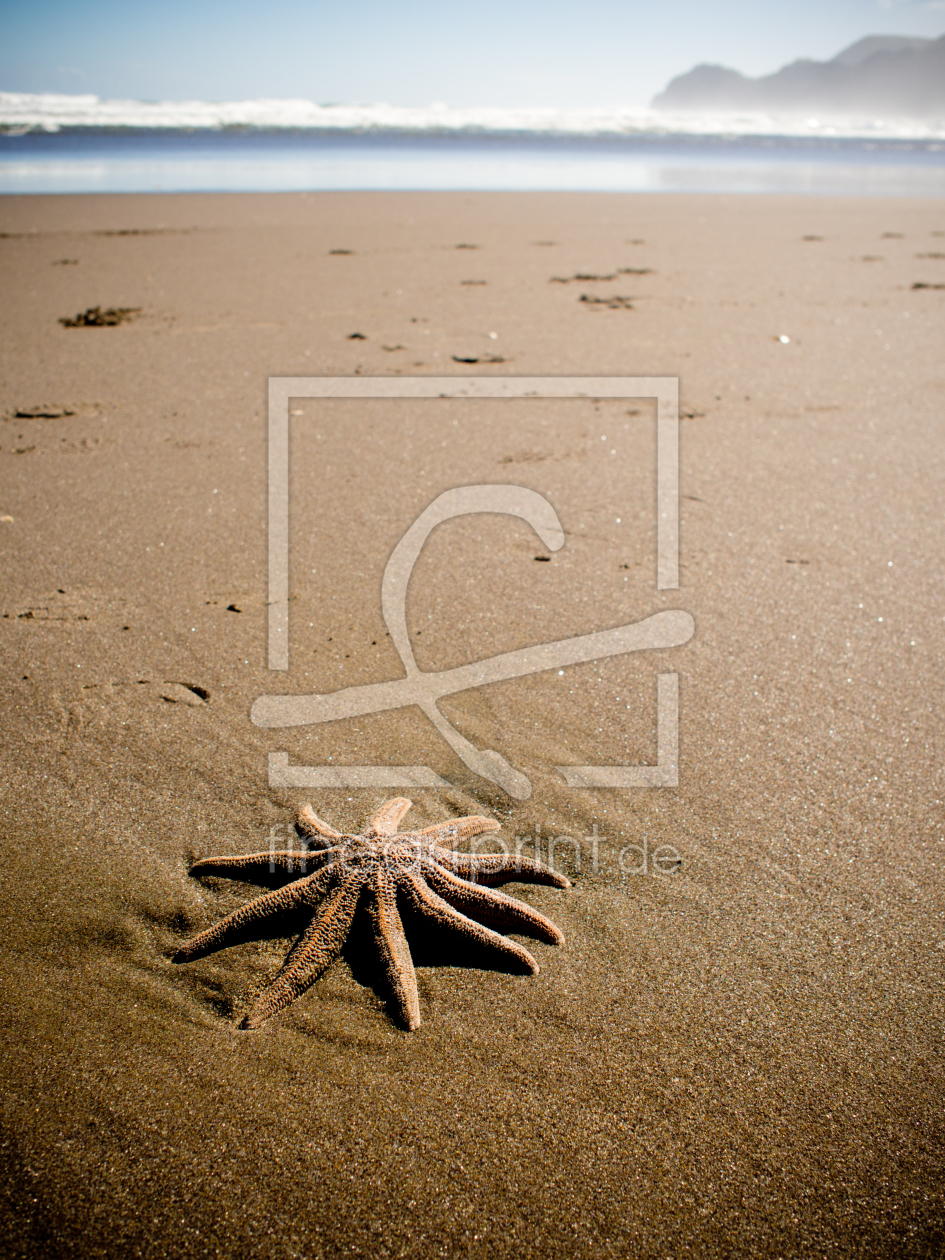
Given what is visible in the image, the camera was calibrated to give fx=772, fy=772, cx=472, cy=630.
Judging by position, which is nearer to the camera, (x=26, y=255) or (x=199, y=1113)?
(x=199, y=1113)

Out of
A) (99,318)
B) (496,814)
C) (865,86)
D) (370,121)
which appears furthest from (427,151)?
(865,86)

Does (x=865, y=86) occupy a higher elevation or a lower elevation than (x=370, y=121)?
higher

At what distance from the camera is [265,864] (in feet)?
7.93

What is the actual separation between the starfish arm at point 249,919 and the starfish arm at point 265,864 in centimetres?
12

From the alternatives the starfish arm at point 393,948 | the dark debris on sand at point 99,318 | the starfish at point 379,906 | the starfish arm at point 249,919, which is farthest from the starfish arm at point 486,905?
the dark debris on sand at point 99,318

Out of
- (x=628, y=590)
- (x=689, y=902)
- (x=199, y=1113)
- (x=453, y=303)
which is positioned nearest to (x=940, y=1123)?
(x=689, y=902)

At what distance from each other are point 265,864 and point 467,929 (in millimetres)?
678

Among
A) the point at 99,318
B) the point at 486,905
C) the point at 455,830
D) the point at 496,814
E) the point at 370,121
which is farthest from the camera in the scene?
the point at 370,121

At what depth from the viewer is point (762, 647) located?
3578 mm

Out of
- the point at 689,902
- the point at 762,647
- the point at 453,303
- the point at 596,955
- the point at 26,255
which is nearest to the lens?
the point at 596,955

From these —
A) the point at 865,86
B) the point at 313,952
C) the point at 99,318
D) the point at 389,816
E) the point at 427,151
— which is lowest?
the point at 313,952

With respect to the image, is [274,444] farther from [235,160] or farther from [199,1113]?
[235,160]

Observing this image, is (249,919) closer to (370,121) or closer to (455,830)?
(455,830)

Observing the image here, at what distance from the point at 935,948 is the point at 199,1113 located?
209 centimetres
